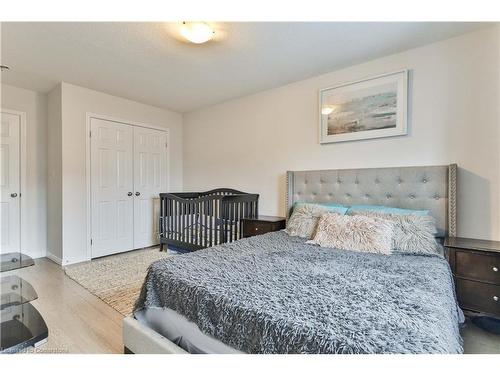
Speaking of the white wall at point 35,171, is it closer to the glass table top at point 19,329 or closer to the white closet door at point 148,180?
the white closet door at point 148,180

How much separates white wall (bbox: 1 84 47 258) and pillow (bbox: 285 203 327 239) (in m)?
3.55

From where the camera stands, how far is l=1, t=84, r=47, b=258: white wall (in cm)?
361

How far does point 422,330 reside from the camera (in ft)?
2.88

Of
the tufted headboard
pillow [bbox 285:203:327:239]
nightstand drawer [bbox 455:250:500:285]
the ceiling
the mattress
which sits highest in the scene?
the ceiling

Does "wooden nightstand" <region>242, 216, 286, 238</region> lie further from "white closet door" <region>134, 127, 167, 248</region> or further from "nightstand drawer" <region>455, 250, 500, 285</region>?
"white closet door" <region>134, 127, 167, 248</region>

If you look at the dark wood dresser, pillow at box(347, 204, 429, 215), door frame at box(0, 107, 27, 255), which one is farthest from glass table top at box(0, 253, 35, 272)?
the dark wood dresser

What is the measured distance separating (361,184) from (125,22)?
2.50 metres

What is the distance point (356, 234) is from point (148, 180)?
3392 mm

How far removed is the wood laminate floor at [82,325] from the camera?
66.2 inches

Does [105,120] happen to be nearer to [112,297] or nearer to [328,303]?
[112,297]

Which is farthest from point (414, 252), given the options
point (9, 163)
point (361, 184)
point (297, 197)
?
point (9, 163)

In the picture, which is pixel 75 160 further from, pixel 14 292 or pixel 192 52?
pixel 192 52

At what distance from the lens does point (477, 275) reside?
1.78 meters

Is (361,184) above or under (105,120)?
under
